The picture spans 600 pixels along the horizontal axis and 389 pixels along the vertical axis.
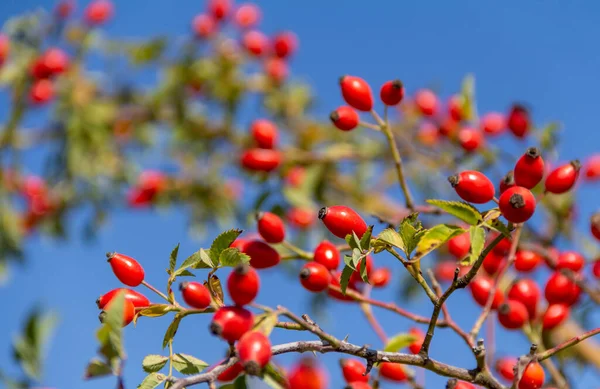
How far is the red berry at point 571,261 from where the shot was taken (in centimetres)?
211

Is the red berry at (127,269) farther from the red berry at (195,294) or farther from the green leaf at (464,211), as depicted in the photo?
the green leaf at (464,211)

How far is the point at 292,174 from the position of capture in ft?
15.0

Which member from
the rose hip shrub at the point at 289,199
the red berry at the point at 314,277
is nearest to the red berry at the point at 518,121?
the rose hip shrub at the point at 289,199

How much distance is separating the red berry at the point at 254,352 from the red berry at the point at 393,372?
85 cm

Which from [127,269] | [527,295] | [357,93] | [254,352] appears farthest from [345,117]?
[254,352]

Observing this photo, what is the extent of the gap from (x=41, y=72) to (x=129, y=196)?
1.36m

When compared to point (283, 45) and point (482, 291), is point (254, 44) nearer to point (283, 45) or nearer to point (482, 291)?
point (283, 45)

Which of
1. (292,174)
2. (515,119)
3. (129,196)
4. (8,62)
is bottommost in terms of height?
(515,119)

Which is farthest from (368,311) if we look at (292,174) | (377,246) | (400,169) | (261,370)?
A: (292,174)

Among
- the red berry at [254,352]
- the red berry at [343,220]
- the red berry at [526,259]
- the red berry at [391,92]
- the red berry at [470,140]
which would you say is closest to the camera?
the red berry at [254,352]

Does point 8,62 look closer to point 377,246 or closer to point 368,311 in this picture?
point 368,311

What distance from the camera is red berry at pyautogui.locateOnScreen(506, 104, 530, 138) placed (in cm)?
308

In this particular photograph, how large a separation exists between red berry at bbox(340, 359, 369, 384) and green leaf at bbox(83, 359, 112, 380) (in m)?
0.71

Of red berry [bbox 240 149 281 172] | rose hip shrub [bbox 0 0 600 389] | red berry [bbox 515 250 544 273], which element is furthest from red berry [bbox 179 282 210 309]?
red berry [bbox 240 149 281 172]
